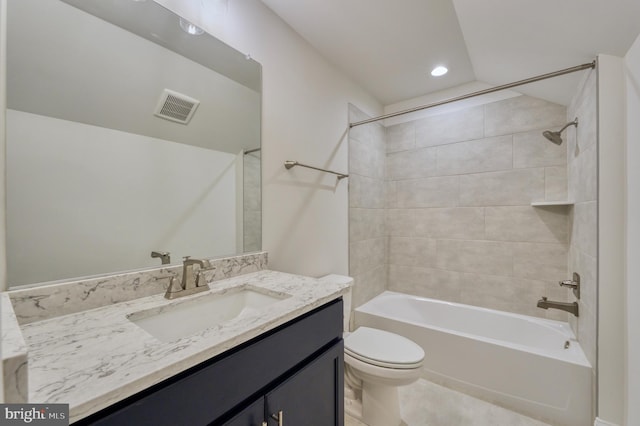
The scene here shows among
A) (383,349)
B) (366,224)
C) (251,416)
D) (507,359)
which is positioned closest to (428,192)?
(366,224)

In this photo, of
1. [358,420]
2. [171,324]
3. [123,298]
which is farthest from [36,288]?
[358,420]

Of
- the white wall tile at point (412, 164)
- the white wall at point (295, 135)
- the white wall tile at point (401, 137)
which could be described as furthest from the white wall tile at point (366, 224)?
the white wall tile at point (401, 137)

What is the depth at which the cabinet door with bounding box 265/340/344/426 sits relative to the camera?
0.77 meters

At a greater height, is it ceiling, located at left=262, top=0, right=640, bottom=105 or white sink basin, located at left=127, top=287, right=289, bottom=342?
ceiling, located at left=262, top=0, right=640, bottom=105

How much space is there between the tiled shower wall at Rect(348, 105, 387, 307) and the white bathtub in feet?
0.95

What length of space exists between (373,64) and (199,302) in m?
2.12

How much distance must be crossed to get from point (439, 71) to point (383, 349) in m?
2.24

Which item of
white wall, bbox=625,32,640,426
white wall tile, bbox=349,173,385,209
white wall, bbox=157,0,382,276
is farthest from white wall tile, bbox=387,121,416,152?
white wall, bbox=625,32,640,426

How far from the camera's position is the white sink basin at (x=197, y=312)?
0.88 m

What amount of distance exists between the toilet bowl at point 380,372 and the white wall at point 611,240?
0.90 m

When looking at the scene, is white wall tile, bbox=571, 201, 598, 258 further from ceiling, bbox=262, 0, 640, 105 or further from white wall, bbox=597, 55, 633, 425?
ceiling, bbox=262, 0, 640, 105

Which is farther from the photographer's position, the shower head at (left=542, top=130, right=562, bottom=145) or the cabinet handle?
the shower head at (left=542, top=130, right=562, bottom=145)

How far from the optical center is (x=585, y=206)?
1.58 m

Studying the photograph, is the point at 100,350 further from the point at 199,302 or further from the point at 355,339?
the point at 355,339
